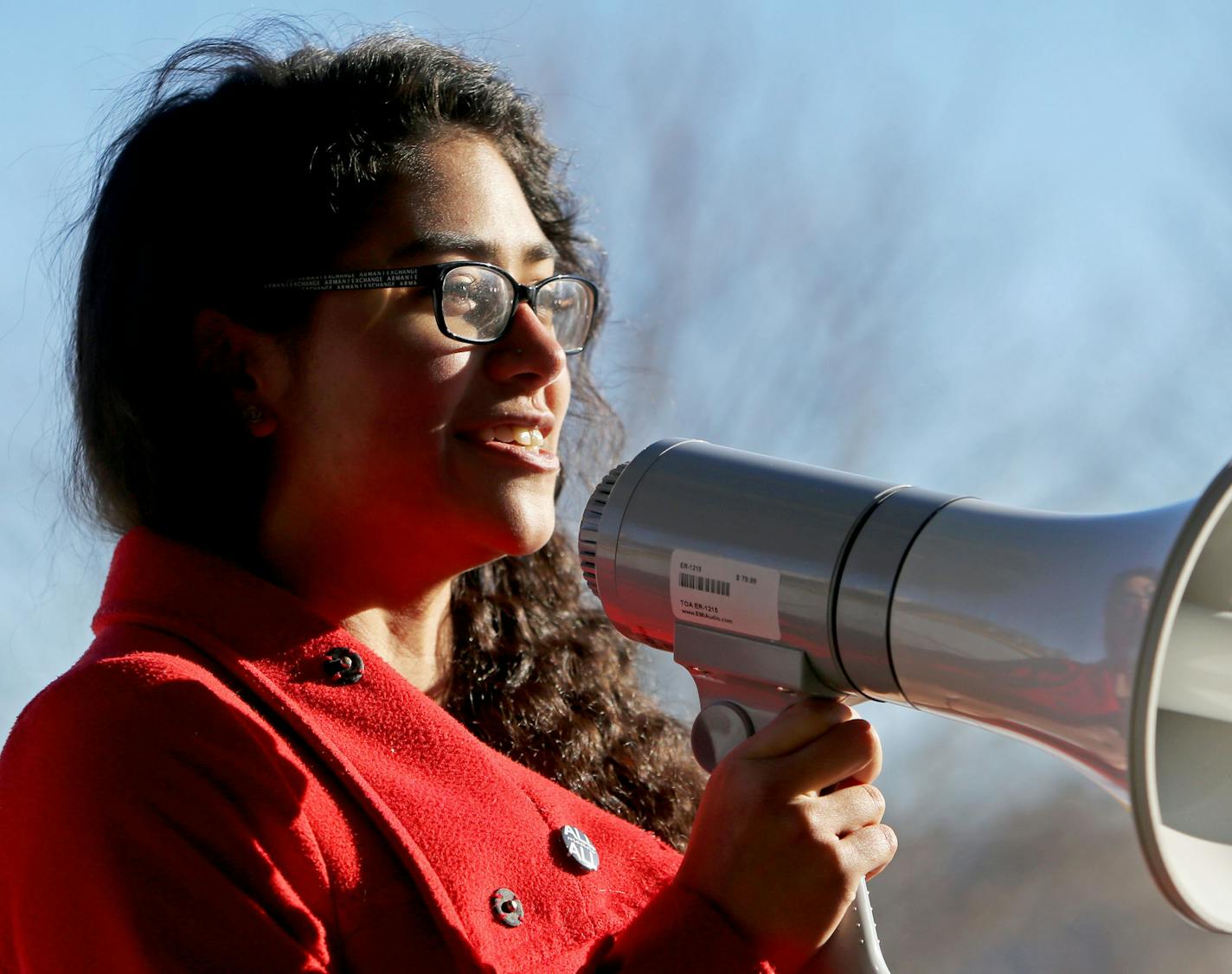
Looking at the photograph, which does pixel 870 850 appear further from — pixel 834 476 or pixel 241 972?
pixel 241 972

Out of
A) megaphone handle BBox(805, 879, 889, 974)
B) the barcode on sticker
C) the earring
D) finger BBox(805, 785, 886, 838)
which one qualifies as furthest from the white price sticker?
the earring

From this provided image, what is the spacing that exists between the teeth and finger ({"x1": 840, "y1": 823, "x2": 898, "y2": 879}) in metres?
0.48

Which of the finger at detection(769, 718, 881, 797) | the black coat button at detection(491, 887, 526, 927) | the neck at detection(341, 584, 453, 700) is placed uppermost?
the finger at detection(769, 718, 881, 797)

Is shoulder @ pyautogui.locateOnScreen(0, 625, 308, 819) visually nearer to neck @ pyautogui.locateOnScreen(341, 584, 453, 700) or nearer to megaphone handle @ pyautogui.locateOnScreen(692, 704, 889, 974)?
neck @ pyautogui.locateOnScreen(341, 584, 453, 700)

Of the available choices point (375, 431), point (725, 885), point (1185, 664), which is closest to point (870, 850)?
point (725, 885)

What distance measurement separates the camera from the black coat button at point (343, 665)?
129 centimetres

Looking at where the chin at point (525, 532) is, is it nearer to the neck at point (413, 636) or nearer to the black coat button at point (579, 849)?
the neck at point (413, 636)

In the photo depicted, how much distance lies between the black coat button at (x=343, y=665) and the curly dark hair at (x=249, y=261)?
0.66 ft

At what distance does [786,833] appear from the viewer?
1123 millimetres

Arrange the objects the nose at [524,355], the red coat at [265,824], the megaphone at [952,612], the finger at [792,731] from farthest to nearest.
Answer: the nose at [524,355] < the finger at [792,731] < the red coat at [265,824] < the megaphone at [952,612]

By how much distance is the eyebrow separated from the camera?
4.49 feet

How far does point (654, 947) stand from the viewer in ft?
3.64

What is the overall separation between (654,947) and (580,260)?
3.15ft

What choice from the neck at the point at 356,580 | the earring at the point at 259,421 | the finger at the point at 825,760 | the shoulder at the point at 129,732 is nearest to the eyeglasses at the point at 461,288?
the earring at the point at 259,421
